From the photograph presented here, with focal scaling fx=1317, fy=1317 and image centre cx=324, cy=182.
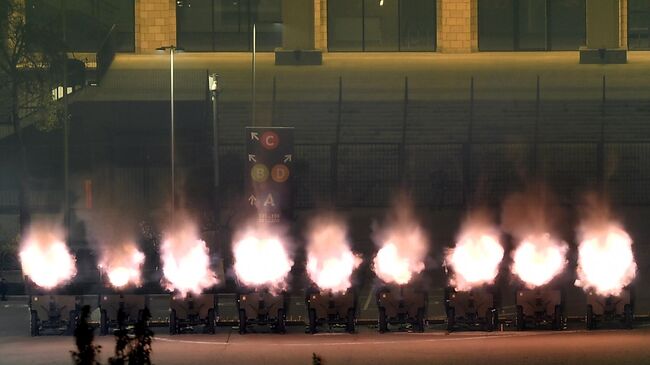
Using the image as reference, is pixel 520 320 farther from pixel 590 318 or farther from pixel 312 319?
pixel 312 319

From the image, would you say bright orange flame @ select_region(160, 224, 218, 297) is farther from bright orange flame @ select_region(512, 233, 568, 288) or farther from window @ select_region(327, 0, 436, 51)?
window @ select_region(327, 0, 436, 51)

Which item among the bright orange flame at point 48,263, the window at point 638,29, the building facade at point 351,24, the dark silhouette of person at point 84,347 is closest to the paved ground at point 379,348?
the bright orange flame at point 48,263

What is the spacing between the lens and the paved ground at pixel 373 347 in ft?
79.3

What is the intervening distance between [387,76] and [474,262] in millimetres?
25625

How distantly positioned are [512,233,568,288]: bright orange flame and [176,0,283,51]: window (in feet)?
98.2

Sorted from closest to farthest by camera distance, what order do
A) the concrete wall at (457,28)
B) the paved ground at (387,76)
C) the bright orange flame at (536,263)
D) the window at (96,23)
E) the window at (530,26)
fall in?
the bright orange flame at (536,263) < the paved ground at (387,76) < the window at (96,23) < the concrete wall at (457,28) < the window at (530,26)

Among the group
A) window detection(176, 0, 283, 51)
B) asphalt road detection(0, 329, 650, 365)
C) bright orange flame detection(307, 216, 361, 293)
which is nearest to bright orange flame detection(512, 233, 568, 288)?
asphalt road detection(0, 329, 650, 365)

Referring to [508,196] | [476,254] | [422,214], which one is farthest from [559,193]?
[476,254]

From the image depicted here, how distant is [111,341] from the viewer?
87.5 ft

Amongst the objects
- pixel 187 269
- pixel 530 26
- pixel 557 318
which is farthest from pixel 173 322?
pixel 530 26

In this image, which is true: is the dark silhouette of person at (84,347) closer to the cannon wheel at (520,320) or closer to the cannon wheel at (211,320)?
the cannon wheel at (211,320)

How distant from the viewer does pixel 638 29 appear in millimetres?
57312

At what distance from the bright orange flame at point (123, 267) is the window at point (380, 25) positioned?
29.4 m

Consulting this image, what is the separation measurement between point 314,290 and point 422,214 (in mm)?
14506
